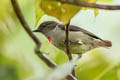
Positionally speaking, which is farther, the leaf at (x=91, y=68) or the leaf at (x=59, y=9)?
the leaf at (x=91, y=68)

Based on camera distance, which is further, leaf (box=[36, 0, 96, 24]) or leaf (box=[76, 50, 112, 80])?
leaf (box=[76, 50, 112, 80])

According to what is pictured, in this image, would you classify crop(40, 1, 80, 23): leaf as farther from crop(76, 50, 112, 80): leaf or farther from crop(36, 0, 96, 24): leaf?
crop(76, 50, 112, 80): leaf

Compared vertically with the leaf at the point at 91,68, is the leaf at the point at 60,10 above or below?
above

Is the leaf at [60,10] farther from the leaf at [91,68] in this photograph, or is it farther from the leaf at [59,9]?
the leaf at [91,68]

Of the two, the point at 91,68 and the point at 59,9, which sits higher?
the point at 59,9

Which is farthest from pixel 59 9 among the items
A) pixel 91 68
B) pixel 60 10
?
pixel 91 68

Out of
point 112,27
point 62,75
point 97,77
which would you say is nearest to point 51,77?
point 62,75

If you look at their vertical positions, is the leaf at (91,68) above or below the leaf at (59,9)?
below

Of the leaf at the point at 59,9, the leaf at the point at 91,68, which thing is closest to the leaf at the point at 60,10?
the leaf at the point at 59,9

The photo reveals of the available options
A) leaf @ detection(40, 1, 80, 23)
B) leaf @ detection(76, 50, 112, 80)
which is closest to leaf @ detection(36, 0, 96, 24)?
leaf @ detection(40, 1, 80, 23)

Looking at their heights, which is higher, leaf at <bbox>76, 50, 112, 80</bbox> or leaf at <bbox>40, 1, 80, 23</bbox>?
leaf at <bbox>40, 1, 80, 23</bbox>

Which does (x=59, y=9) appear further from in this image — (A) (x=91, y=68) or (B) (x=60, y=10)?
(A) (x=91, y=68)
